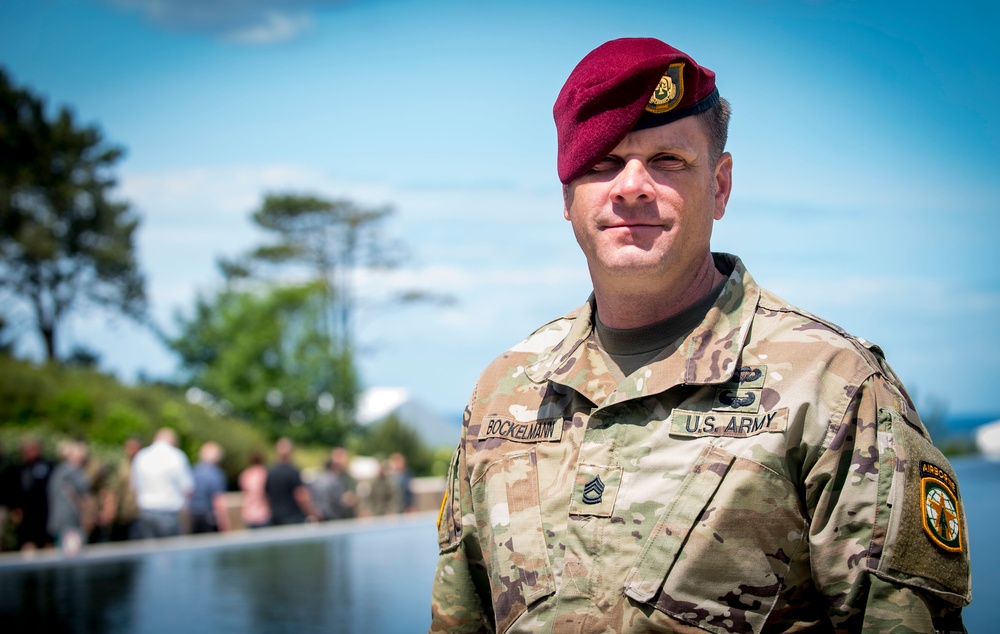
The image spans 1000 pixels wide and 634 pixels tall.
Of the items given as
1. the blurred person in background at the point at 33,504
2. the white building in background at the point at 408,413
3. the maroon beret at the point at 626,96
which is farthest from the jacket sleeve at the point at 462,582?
the white building in background at the point at 408,413

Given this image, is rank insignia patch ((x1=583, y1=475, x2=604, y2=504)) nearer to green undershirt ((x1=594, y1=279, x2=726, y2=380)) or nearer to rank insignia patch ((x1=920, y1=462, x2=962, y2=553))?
green undershirt ((x1=594, y1=279, x2=726, y2=380))

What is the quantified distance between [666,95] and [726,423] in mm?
591

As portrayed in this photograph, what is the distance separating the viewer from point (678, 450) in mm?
1863

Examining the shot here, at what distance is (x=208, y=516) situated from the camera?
435 inches

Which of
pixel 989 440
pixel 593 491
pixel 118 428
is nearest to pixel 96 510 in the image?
pixel 118 428

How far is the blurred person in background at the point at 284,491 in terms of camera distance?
11.2 m

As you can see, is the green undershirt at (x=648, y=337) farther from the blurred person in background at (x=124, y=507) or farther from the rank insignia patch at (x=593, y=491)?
the blurred person in background at (x=124, y=507)

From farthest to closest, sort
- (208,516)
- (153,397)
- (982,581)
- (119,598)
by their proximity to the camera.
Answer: (153,397)
(208,516)
(119,598)
(982,581)

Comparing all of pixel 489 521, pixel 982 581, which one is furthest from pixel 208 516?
pixel 489 521

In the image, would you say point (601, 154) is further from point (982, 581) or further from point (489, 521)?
point (982, 581)

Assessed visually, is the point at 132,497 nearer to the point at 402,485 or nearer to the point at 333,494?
the point at 333,494

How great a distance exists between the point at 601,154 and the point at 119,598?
5666 mm

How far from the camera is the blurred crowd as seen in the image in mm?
9914

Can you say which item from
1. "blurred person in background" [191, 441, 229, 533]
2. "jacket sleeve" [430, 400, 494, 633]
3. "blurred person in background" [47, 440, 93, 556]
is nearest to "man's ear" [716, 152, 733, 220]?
"jacket sleeve" [430, 400, 494, 633]
